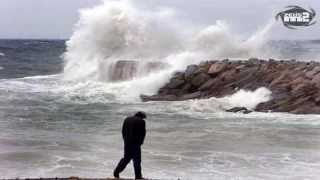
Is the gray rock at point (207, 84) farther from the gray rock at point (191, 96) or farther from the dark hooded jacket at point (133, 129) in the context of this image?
the dark hooded jacket at point (133, 129)

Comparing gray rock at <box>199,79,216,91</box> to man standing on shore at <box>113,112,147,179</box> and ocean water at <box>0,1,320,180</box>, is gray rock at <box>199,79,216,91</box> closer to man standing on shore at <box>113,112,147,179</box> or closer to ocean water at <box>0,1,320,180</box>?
ocean water at <box>0,1,320,180</box>

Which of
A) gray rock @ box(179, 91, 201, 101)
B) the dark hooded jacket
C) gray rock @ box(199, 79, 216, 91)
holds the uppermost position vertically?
gray rock @ box(199, 79, 216, 91)

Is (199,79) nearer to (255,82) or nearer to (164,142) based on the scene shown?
(255,82)

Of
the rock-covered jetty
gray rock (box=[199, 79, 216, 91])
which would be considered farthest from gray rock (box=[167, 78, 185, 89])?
gray rock (box=[199, 79, 216, 91])

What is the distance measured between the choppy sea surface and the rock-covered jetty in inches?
39.7

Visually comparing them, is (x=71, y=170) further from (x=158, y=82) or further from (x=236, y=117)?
(x=158, y=82)

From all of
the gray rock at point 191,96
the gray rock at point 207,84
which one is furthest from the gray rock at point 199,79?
the gray rock at point 191,96

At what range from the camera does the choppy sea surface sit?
39.3 feet

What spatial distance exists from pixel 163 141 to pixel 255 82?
9426 mm

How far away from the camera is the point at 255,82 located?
2391cm

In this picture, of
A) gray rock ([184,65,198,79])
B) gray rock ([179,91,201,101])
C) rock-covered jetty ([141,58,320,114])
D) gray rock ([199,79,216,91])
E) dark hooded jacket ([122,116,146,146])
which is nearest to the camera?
dark hooded jacket ([122,116,146,146])

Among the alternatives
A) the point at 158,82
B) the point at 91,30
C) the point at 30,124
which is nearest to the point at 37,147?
the point at 30,124

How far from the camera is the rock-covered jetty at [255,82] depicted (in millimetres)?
21109

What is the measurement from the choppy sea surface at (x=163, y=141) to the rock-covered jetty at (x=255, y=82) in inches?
39.7
